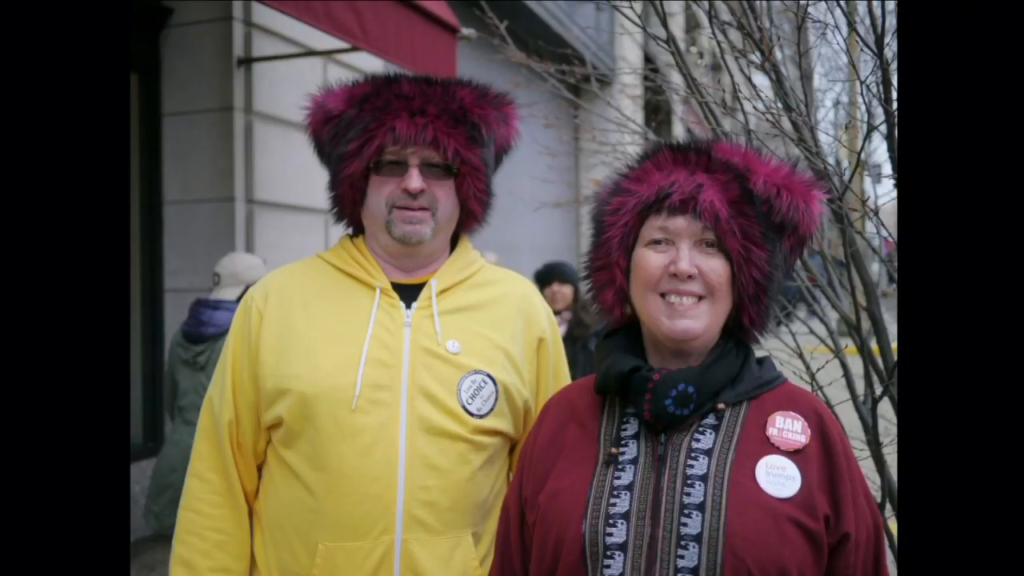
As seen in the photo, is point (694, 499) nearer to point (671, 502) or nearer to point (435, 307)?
point (671, 502)

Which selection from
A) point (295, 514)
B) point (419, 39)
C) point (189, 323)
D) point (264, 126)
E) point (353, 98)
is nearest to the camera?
point (295, 514)

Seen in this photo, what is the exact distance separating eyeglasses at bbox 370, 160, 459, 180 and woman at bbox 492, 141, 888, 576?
1.76 feet

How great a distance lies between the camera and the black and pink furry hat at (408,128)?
2.28 meters

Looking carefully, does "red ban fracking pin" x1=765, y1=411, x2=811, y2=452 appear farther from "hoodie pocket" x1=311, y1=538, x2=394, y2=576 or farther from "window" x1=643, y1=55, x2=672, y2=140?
"window" x1=643, y1=55, x2=672, y2=140

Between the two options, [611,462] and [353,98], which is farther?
[353,98]

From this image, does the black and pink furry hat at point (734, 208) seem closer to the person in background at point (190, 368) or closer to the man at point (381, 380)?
the man at point (381, 380)

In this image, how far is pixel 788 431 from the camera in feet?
5.41

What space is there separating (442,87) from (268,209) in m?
3.40

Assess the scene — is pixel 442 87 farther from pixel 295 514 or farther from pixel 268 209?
pixel 268 209

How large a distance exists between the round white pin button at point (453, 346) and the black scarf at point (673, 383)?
50 centimetres

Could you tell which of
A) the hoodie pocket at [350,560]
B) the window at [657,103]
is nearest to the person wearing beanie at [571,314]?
the window at [657,103]
